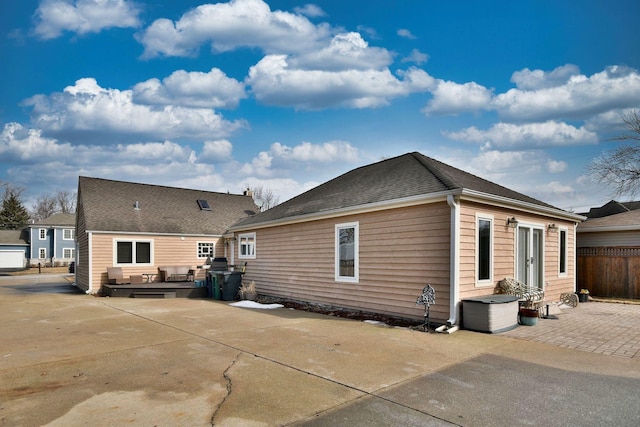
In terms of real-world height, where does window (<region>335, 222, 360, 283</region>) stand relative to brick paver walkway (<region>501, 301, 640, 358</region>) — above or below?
above

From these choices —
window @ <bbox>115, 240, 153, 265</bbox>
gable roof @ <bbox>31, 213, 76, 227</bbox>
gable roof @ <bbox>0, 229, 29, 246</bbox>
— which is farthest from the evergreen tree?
window @ <bbox>115, 240, 153, 265</bbox>

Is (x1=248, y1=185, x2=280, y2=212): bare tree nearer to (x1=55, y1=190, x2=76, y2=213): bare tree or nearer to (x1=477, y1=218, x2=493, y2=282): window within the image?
(x1=55, y1=190, x2=76, y2=213): bare tree

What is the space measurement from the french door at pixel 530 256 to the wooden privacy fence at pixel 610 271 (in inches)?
188

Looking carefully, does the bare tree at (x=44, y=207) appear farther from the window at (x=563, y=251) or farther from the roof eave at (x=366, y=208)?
the window at (x=563, y=251)

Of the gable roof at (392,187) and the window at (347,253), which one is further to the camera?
the window at (347,253)

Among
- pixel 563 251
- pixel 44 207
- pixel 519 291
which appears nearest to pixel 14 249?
pixel 44 207

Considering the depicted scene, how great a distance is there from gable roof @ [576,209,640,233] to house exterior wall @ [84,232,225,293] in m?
16.4

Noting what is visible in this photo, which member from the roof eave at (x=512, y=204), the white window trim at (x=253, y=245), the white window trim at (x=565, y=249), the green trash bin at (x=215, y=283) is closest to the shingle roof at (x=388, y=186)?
the roof eave at (x=512, y=204)

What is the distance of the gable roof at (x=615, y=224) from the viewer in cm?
1334

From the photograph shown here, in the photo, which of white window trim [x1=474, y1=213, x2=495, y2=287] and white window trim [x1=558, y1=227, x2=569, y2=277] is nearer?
white window trim [x1=474, y1=213, x2=495, y2=287]

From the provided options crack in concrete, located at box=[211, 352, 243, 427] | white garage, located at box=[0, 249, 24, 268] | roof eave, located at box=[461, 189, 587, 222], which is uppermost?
roof eave, located at box=[461, 189, 587, 222]

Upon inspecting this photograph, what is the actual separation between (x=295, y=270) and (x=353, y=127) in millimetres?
7453

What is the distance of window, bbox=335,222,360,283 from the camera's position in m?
9.81

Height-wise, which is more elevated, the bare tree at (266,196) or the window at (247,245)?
the bare tree at (266,196)
